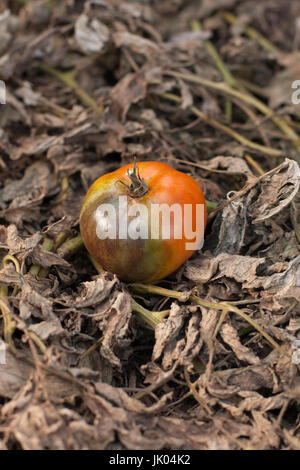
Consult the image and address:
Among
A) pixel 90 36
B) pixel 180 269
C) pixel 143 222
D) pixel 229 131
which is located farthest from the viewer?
pixel 90 36

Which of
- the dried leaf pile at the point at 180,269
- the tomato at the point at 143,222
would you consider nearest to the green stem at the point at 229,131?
the dried leaf pile at the point at 180,269

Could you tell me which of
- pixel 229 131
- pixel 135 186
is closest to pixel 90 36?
pixel 229 131

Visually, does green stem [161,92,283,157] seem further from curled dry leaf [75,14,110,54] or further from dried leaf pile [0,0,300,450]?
curled dry leaf [75,14,110,54]

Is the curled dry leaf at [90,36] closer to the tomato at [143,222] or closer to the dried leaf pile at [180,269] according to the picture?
the dried leaf pile at [180,269]

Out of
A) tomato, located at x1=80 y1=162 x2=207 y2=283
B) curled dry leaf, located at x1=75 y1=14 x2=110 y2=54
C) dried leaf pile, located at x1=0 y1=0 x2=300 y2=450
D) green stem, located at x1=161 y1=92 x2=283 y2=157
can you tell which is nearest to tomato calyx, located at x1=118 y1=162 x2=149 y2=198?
tomato, located at x1=80 y1=162 x2=207 y2=283

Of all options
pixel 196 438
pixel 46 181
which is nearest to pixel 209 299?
pixel 196 438

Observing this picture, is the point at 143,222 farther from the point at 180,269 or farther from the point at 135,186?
the point at 180,269
